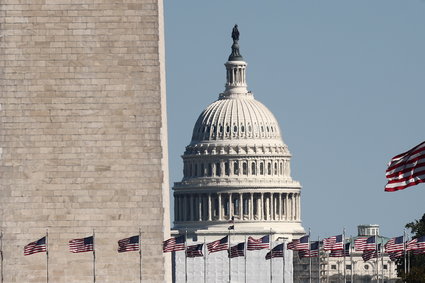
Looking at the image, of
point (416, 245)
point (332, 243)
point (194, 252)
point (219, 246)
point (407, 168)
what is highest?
point (332, 243)

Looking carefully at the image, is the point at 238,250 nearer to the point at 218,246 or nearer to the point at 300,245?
the point at 300,245

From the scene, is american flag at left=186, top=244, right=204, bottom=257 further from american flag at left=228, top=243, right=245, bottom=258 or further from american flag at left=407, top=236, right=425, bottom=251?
american flag at left=407, top=236, right=425, bottom=251

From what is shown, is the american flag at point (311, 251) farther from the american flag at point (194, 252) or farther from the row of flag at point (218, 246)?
the american flag at point (194, 252)

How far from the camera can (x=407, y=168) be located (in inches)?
2810

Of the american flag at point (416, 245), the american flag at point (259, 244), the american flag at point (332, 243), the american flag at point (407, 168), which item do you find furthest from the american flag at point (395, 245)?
the american flag at point (407, 168)

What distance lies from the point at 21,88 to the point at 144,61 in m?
5.22

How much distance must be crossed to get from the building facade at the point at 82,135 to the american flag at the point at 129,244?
1.36m

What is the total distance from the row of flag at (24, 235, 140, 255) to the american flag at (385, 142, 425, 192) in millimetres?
28369

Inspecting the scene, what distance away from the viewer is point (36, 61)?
331ft

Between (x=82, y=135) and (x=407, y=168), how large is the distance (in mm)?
31788

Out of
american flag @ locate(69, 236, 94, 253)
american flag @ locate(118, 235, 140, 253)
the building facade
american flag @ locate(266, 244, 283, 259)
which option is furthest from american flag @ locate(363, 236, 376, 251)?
american flag @ locate(69, 236, 94, 253)

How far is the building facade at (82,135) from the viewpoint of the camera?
3962 inches

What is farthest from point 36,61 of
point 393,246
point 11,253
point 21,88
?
point 393,246

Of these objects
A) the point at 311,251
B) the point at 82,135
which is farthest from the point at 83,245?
the point at 311,251
